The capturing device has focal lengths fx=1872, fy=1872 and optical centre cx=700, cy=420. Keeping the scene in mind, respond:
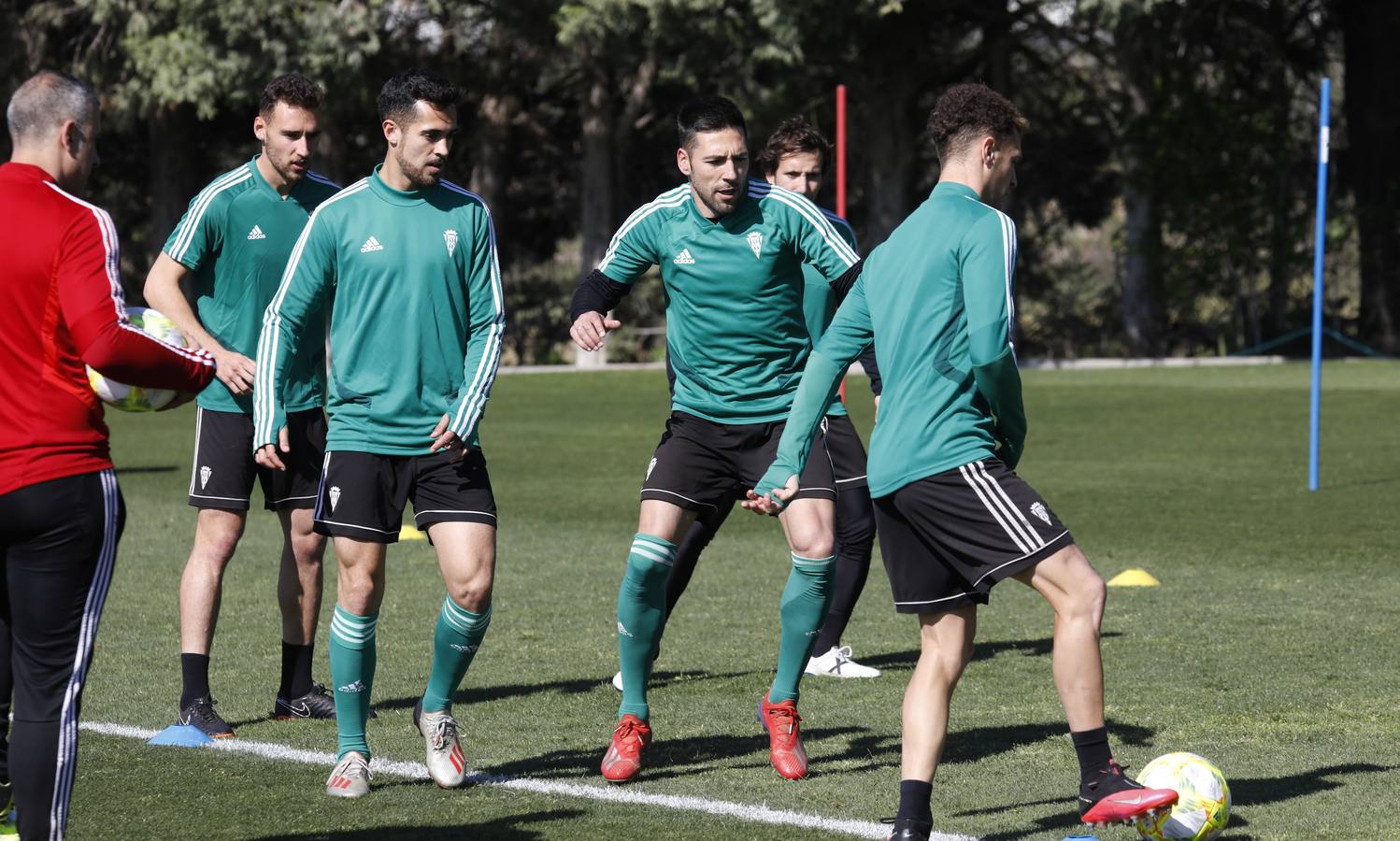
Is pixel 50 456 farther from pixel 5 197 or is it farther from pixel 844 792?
pixel 844 792

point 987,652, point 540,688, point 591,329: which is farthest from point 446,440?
point 987,652

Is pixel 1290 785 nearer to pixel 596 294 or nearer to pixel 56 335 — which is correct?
pixel 596 294

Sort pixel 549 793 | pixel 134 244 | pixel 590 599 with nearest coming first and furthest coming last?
pixel 549 793 < pixel 590 599 < pixel 134 244

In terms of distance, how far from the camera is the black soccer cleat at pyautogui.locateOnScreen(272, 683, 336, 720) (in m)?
7.12

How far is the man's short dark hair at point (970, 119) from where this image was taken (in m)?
5.09

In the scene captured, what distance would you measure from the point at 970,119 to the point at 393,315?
6.49ft

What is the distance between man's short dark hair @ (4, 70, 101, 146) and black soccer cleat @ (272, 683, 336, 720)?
10.6 ft

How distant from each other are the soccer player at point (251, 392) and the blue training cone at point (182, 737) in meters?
0.19

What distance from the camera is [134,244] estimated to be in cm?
4703

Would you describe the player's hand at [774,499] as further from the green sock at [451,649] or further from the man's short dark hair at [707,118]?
the man's short dark hair at [707,118]

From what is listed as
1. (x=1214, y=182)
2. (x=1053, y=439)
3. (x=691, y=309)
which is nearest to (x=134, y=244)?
(x=1214, y=182)

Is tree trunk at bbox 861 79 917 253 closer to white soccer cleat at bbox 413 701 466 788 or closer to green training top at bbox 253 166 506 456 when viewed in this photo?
green training top at bbox 253 166 506 456

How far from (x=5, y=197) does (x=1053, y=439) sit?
1709 cm

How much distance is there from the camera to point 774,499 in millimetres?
5250
